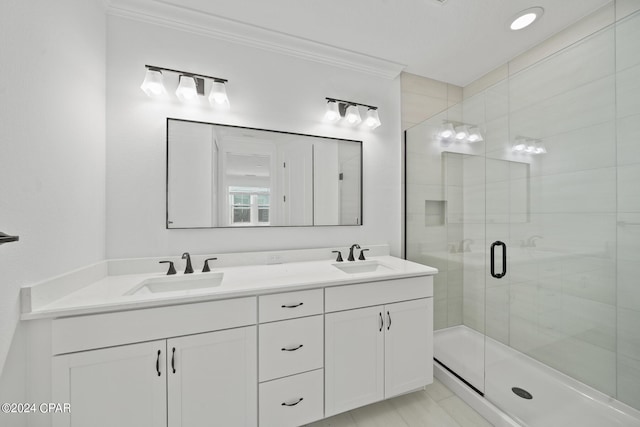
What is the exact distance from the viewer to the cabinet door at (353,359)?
4.41 ft

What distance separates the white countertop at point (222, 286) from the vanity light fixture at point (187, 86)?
3.77ft

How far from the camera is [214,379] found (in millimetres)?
1134

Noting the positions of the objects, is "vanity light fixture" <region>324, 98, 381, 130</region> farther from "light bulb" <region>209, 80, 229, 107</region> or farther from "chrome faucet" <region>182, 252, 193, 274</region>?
"chrome faucet" <region>182, 252, 193, 274</region>

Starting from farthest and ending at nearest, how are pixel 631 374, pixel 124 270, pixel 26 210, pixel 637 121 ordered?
1. pixel 124 270
2. pixel 631 374
3. pixel 637 121
4. pixel 26 210

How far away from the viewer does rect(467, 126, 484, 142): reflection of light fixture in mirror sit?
1.79 meters

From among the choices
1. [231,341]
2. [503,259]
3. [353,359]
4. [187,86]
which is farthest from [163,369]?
[503,259]

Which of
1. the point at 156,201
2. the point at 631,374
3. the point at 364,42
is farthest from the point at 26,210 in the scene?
the point at 631,374

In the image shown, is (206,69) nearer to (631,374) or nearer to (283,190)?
(283,190)

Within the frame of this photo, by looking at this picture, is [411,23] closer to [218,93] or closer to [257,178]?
[218,93]

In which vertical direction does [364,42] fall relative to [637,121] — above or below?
above

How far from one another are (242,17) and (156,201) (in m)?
1.35

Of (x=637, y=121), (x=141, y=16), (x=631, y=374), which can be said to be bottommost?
(x=631, y=374)

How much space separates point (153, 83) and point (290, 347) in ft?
5.75

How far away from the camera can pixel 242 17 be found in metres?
1.57
